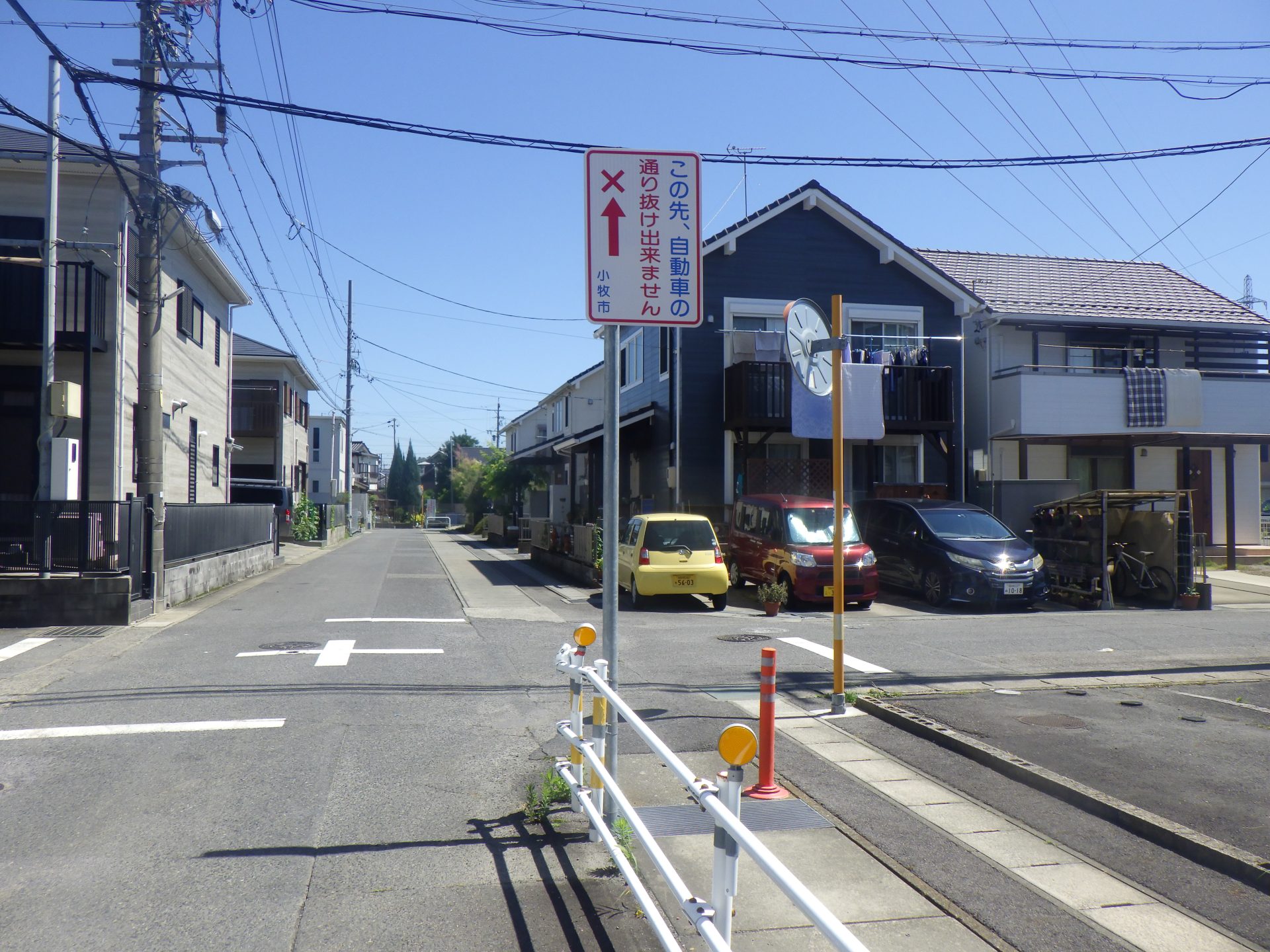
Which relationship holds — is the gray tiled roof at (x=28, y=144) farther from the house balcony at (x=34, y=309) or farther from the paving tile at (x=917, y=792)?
the paving tile at (x=917, y=792)

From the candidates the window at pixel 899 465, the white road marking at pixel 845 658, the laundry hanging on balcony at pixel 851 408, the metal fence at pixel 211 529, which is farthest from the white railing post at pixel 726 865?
the window at pixel 899 465

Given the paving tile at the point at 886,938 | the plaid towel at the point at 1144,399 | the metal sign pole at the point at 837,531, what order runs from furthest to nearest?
the plaid towel at the point at 1144,399 < the metal sign pole at the point at 837,531 < the paving tile at the point at 886,938

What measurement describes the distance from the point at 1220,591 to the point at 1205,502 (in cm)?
693

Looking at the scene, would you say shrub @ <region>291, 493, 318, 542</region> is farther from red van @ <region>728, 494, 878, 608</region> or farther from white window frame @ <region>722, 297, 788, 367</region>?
red van @ <region>728, 494, 878, 608</region>

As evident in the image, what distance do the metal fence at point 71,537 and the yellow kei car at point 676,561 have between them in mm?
7627

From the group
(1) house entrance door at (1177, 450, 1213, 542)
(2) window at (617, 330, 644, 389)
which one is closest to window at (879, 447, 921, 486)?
(2) window at (617, 330, 644, 389)

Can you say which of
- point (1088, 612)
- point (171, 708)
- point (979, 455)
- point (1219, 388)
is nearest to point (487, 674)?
point (171, 708)

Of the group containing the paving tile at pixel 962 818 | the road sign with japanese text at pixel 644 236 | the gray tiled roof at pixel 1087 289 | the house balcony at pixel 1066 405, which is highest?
the gray tiled roof at pixel 1087 289

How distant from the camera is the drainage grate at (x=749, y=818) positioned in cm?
514

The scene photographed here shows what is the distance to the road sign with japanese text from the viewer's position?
16.7 feet

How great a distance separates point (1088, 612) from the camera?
52.5 ft

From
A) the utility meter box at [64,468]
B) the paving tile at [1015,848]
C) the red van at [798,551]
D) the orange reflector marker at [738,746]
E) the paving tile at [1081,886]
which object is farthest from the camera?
the red van at [798,551]

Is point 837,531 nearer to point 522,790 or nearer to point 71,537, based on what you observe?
point 522,790

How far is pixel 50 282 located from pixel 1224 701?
16478mm
